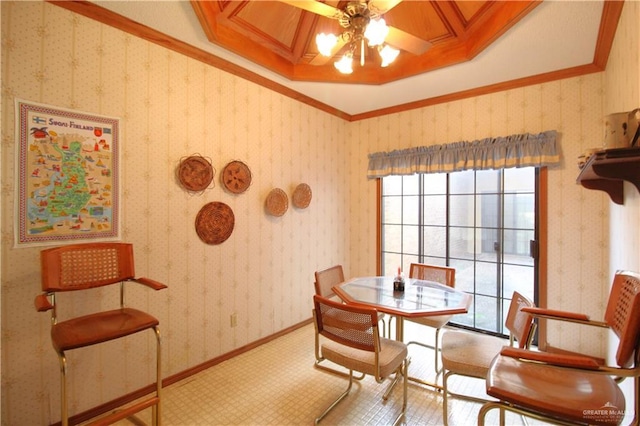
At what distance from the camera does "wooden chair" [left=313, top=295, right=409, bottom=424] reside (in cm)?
165

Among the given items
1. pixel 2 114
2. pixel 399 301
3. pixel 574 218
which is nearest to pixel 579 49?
pixel 574 218

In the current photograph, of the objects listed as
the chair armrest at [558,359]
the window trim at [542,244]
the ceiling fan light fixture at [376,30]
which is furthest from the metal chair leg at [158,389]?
the window trim at [542,244]

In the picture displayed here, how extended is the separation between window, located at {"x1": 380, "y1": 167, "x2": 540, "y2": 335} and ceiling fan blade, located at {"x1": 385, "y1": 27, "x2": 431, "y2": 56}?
6.23 feet

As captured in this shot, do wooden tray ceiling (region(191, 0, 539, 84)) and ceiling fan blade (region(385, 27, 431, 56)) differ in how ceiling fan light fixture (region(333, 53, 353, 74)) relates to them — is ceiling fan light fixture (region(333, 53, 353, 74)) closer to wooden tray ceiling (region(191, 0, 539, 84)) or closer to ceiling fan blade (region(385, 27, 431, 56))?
ceiling fan blade (region(385, 27, 431, 56))

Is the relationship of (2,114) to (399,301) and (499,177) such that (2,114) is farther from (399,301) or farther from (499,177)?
(499,177)

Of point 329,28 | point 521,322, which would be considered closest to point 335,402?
point 521,322

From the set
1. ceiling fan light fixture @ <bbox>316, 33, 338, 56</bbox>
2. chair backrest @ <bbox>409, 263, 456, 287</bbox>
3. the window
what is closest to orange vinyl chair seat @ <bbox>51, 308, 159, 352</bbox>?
ceiling fan light fixture @ <bbox>316, 33, 338, 56</bbox>

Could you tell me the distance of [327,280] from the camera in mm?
2713

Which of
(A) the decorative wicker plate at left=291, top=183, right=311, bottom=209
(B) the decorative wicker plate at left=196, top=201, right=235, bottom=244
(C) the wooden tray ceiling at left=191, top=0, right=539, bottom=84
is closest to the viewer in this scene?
(C) the wooden tray ceiling at left=191, top=0, right=539, bottom=84

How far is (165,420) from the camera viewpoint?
Answer: 6.34 feet

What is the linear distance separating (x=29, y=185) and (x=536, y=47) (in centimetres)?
372

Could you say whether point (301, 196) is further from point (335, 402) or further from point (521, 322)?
point (521, 322)

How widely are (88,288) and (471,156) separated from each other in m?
3.53

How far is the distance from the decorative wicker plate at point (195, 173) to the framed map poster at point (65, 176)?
446 millimetres
